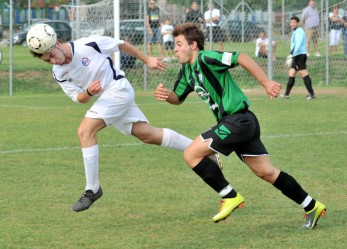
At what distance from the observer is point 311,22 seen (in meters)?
24.9

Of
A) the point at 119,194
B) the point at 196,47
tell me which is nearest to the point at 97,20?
the point at 119,194

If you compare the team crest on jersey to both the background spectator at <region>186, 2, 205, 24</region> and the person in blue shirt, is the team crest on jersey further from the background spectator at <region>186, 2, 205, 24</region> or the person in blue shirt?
the background spectator at <region>186, 2, 205, 24</region>

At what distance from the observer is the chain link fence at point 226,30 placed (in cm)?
2394

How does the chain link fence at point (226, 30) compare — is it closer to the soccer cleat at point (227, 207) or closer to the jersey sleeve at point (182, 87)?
the jersey sleeve at point (182, 87)

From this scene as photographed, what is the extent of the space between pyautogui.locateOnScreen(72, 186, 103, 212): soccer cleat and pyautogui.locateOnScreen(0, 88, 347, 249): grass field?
0.12 metres

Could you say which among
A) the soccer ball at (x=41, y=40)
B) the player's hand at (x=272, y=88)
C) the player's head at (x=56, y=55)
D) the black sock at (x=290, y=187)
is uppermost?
the soccer ball at (x=41, y=40)

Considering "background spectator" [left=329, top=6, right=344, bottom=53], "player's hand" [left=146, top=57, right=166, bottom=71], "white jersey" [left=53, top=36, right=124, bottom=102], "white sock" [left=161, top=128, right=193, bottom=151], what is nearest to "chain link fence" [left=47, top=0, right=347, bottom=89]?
"background spectator" [left=329, top=6, right=344, bottom=53]

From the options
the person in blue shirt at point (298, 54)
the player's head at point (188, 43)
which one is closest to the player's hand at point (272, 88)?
the player's head at point (188, 43)

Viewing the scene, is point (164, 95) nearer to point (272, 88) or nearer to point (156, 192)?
point (272, 88)

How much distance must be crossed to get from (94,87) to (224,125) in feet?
4.34

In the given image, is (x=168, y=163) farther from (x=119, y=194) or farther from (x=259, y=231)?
(x=259, y=231)

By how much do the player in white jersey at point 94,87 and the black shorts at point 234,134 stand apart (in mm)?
1269

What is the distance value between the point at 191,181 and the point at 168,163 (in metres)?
1.29

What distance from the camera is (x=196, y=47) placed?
7.15m
